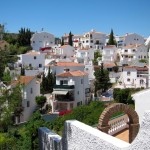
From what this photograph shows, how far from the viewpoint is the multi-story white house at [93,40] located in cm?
10531

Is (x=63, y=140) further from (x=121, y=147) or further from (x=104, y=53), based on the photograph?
(x=104, y=53)

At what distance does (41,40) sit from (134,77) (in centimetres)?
5007

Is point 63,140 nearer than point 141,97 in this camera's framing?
Yes

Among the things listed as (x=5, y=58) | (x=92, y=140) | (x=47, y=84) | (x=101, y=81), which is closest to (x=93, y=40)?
(x=101, y=81)

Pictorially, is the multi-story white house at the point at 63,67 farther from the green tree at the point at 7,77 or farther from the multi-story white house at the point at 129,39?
the green tree at the point at 7,77

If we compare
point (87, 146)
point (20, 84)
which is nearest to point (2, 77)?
point (20, 84)

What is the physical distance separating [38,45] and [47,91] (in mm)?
47034

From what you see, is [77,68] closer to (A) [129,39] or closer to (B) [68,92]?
(B) [68,92]

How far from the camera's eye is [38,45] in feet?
355

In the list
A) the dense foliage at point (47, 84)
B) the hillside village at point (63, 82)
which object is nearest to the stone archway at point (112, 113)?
the hillside village at point (63, 82)

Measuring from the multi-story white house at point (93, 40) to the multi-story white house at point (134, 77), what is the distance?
37.8 metres

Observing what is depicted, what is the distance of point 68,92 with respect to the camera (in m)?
56.9

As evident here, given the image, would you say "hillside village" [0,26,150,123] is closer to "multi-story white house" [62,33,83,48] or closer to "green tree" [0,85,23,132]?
"multi-story white house" [62,33,83,48]

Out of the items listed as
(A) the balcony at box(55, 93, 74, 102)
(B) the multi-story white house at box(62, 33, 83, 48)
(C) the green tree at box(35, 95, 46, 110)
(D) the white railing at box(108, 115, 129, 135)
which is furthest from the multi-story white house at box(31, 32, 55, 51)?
(D) the white railing at box(108, 115, 129, 135)
